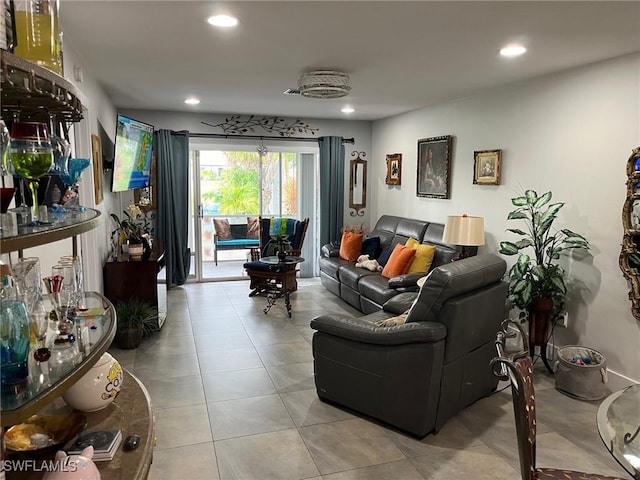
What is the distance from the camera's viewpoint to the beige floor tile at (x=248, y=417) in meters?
2.87

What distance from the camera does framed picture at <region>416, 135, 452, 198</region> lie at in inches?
211

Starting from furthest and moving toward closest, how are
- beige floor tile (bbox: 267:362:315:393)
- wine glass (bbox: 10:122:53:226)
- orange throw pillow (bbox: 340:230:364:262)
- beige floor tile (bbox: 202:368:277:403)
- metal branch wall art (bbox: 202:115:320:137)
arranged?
metal branch wall art (bbox: 202:115:320:137) < orange throw pillow (bbox: 340:230:364:262) < beige floor tile (bbox: 267:362:315:393) < beige floor tile (bbox: 202:368:277:403) < wine glass (bbox: 10:122:53:226)

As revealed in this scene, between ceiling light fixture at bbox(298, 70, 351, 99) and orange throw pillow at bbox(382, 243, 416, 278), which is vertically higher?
ceiling light fixture at bbox(298, 70, 351, 99)

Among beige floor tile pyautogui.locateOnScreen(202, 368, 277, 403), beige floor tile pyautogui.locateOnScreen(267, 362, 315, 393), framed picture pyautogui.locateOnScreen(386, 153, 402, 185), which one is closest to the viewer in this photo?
beige floor tile pyautogui.locateOnScreen(202, 368, 277, 403)

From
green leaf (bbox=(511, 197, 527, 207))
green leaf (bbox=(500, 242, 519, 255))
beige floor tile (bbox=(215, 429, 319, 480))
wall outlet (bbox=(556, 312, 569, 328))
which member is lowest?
beige floor tile (bbox=(215, 429, 319, 480))

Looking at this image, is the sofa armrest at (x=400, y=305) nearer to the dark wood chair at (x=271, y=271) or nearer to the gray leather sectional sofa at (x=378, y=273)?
the gray leather sectional sofa at (x=378, y=273)

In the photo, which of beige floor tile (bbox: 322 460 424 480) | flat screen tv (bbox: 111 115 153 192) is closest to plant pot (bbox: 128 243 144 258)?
flat screen tv (bbox: 111 115 153 192)

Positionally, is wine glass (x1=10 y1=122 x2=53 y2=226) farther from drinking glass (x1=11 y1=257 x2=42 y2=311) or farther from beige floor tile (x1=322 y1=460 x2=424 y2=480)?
beige floor tile (x1=322 y1=460 x2=424 y2=480)

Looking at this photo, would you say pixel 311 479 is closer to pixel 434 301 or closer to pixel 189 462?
pixel 189 462

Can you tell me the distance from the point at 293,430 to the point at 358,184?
4.90m

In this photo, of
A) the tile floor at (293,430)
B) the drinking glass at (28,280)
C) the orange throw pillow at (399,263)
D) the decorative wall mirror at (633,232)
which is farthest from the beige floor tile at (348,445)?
the orange throw pillow at (399,263)

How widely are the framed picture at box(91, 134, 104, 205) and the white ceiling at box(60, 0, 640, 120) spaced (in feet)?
1.88

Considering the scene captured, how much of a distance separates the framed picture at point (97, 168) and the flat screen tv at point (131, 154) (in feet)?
0.45

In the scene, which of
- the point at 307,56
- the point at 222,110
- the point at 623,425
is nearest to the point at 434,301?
the point at 623,425
